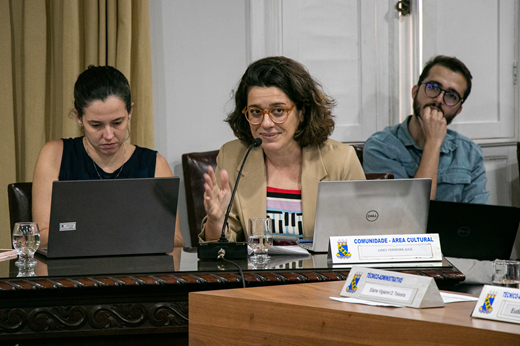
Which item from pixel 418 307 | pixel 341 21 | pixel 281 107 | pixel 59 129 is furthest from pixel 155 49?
pixel 418 307

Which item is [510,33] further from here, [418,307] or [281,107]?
[418,307]

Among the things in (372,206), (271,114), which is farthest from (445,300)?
(271,114)

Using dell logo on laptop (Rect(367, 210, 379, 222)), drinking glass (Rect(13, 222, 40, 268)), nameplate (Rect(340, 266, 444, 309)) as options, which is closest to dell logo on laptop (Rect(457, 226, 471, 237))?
dell logo on laptop (Rect(367, 210, 379, 222))

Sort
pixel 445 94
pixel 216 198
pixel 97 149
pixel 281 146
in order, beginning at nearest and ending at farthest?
pixel 216 198
pixel 281 146
pixel 97 149
pixel 445 94

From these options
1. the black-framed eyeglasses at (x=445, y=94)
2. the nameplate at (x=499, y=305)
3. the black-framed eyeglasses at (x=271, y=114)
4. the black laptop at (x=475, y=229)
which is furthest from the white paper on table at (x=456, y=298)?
the black-framed eyeglasses at (x=445, y=94)

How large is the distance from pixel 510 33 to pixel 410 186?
90.7 inches

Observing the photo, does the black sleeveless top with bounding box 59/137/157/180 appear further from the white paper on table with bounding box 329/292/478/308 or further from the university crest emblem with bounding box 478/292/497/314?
the university crest emblem with bounding box 478/292/497/314

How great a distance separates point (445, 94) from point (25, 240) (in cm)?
216

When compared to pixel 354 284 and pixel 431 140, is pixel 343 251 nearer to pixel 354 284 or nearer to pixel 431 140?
pixel 354 284

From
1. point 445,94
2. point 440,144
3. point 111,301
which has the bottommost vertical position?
point 111,301

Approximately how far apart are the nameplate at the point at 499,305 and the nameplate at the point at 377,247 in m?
0.49

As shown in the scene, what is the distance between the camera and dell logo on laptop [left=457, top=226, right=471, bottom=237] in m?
1.83

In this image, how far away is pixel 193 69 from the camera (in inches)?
125

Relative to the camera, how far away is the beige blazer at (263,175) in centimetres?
197
